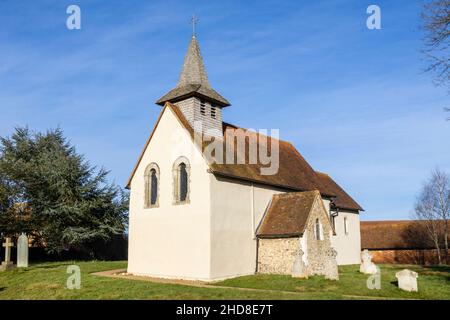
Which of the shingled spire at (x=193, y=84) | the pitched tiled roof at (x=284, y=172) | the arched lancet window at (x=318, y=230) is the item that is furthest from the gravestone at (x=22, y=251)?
the arched lancet window at (x=318, y=230)

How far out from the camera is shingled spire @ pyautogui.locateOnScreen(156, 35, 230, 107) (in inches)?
951

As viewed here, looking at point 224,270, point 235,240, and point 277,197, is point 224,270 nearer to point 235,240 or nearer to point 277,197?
point 235,240

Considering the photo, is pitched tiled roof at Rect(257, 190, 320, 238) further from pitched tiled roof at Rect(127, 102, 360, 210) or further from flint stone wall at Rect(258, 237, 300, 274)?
pitched tiled roof at Rect(127, 102, 360, 210)

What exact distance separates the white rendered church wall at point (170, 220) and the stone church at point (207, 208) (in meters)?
0.05

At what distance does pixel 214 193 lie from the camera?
20.6m

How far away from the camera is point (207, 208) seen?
2034 cm

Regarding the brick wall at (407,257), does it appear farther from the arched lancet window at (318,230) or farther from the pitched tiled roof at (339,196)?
the arched lancet window at (318,230)

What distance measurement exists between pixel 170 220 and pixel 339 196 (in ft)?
58.4

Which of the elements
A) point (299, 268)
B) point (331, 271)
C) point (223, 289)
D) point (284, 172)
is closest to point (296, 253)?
point (299, 268)

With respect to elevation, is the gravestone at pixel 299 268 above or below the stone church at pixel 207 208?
below


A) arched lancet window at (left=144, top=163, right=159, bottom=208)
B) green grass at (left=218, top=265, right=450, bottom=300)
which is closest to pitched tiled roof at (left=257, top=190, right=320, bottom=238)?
green grass at (left=218, top=265, right=450, bottom=300)

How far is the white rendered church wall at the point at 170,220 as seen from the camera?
20531 mm

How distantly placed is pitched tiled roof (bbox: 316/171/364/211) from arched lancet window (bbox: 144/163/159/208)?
14.9 m

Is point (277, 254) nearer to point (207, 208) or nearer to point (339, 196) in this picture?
point (207, 208)
